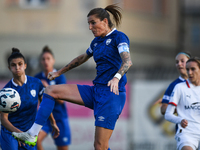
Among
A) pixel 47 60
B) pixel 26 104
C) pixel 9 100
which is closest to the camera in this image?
pixel 9 100

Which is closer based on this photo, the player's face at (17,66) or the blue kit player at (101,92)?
the blue kit player at (101,92)

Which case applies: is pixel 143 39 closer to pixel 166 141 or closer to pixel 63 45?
pixel 63 45

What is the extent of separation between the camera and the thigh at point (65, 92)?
5.30 m

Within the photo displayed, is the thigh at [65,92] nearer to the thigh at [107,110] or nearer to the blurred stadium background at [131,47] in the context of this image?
the thigh at [107,110]

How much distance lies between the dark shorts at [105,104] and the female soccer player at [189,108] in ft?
3.44

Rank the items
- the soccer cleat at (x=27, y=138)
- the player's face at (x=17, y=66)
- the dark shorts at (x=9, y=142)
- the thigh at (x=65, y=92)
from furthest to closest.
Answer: the player's face at (x=17, y=66), the dark shorts at (x=9, y=142), the thigh at (x=65, y=92), the soccer cleat at (x=27, y=138)

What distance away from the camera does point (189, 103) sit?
602 centimetres

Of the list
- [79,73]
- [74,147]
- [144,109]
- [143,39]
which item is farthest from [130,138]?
[143,39]

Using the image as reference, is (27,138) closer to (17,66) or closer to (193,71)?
(17,66)

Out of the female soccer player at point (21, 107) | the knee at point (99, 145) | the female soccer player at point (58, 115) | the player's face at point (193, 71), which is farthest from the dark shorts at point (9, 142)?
the player's face at point (193, 71)

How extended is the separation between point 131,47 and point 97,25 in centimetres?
1743

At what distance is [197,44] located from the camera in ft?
147

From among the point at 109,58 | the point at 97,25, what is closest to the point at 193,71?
the point at 109,58

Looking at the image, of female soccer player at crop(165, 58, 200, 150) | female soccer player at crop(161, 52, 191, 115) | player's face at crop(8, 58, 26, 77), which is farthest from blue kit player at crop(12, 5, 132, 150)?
female soccer player at crop(161, 52, 191, 115)
